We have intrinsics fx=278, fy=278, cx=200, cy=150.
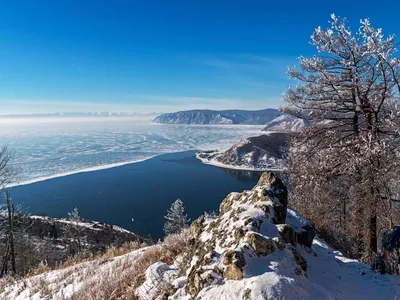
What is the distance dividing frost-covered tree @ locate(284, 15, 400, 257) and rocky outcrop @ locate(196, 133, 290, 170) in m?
128

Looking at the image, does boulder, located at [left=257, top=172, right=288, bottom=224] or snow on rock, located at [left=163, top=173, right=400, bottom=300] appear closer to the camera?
snow on rock, located at [left=163, top=173, right=400, bottom=300]

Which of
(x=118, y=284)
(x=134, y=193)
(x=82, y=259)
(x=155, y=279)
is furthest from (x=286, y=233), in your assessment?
(x=134, y=193)

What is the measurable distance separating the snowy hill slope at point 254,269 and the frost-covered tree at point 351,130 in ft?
11.6

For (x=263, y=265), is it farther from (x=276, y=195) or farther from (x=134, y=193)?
(x=134, y=193)

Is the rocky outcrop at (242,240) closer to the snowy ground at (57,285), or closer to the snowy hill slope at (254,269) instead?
the snowy hill slope at (254,269)

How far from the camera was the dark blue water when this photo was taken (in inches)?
2685

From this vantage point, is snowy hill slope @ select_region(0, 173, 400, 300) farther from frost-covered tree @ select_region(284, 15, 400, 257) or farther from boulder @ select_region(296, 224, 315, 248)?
frost-covered tree @ select_region(284, 15, 400, 257)

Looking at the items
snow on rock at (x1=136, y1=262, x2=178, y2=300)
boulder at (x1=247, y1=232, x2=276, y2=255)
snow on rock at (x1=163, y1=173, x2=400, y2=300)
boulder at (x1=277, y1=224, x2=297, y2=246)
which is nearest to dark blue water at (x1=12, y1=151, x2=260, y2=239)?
snow on rock at (x1=136, y1=262, x2=178, y2=300)

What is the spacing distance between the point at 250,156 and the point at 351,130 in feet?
465

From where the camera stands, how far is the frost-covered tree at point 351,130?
7.79 meters

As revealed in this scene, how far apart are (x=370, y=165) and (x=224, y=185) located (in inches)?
3495

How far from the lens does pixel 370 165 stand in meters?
7.96

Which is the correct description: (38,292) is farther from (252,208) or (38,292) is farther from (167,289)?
(252,208)

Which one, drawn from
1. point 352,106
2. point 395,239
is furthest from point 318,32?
point 395,239
